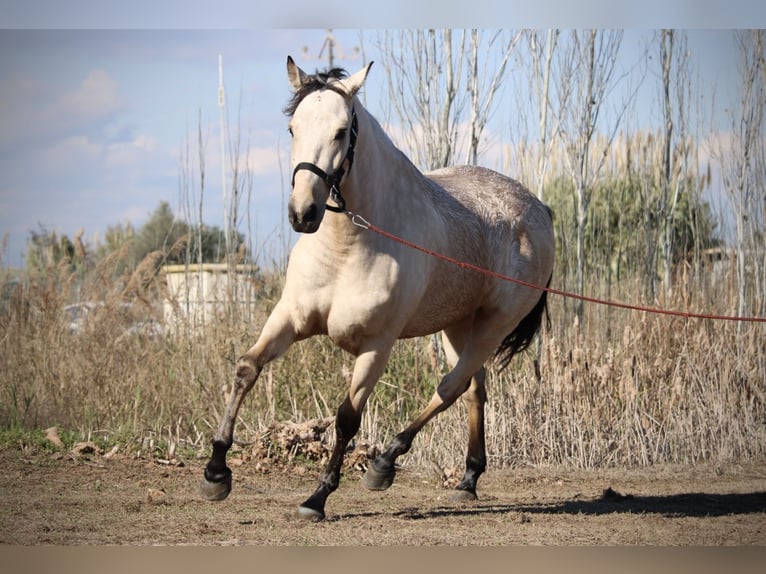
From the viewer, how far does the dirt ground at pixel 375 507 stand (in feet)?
14.5

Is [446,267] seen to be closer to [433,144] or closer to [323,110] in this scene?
[323,110]

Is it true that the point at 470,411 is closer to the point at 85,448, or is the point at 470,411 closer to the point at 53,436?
the point at 85,448

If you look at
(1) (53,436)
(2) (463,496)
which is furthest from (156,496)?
(2) (463,496)

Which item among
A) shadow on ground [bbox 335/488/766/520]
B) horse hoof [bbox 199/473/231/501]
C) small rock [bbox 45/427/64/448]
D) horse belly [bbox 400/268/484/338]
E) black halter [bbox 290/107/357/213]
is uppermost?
black halter [bbox 290/107/357/213]

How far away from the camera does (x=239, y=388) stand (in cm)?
438

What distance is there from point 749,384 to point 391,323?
351cm

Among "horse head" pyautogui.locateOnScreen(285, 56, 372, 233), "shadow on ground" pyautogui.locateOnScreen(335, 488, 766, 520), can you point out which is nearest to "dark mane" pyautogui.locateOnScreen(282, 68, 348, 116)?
"horse head" pyautogui.locateOnScreen(285, 56, 372, 233)

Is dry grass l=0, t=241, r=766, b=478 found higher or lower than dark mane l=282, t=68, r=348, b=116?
lower

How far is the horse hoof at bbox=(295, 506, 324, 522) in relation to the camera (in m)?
4.54

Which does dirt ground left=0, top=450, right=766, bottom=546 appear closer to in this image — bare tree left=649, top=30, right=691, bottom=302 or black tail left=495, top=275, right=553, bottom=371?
black tail left=495, top=275, right=553, bottom=371

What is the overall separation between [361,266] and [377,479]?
108 cm

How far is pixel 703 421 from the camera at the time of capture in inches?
265

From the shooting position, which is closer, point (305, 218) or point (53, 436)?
point (305, 218)

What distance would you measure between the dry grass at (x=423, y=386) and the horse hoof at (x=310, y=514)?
186cm
